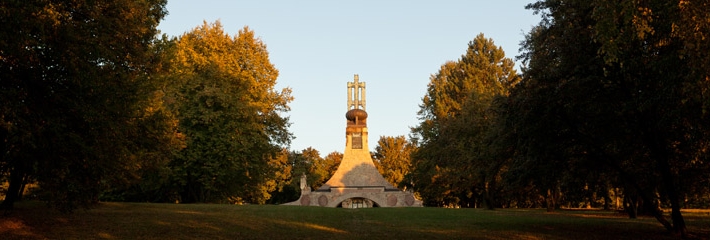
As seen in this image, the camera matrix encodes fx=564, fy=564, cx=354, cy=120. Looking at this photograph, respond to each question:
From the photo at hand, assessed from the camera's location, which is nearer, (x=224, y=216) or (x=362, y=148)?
(x=224, y=216)

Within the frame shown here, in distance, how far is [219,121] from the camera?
129 feet

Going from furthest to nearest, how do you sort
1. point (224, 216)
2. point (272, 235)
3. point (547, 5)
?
point (224, 216), point (547, 5), point (272, 235)

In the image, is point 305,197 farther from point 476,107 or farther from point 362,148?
point 476,107

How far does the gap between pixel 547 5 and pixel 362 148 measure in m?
42.9

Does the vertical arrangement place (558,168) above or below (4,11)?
below

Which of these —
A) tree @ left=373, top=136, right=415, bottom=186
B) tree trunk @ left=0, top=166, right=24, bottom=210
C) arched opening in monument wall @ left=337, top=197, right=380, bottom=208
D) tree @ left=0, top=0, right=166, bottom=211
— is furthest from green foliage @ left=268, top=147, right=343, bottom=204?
tree @ left=0, top=0, right=166, bottom=211

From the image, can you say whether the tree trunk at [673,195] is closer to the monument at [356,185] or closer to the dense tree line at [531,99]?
the dense tree line at [531,99]

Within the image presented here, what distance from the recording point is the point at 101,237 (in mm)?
14555

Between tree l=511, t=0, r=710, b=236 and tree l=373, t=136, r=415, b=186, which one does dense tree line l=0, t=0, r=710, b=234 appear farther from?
tree l=373, t=136, r=415, b=186

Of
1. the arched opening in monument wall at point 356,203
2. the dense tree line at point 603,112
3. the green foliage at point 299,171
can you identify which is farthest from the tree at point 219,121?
the dense tree line at point 603,112

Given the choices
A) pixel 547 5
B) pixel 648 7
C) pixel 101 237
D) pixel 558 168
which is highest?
pixel 547 5

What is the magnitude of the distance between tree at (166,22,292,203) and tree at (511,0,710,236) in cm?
2312

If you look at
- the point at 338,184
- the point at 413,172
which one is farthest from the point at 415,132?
the point at 338,184

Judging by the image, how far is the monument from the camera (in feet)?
188
